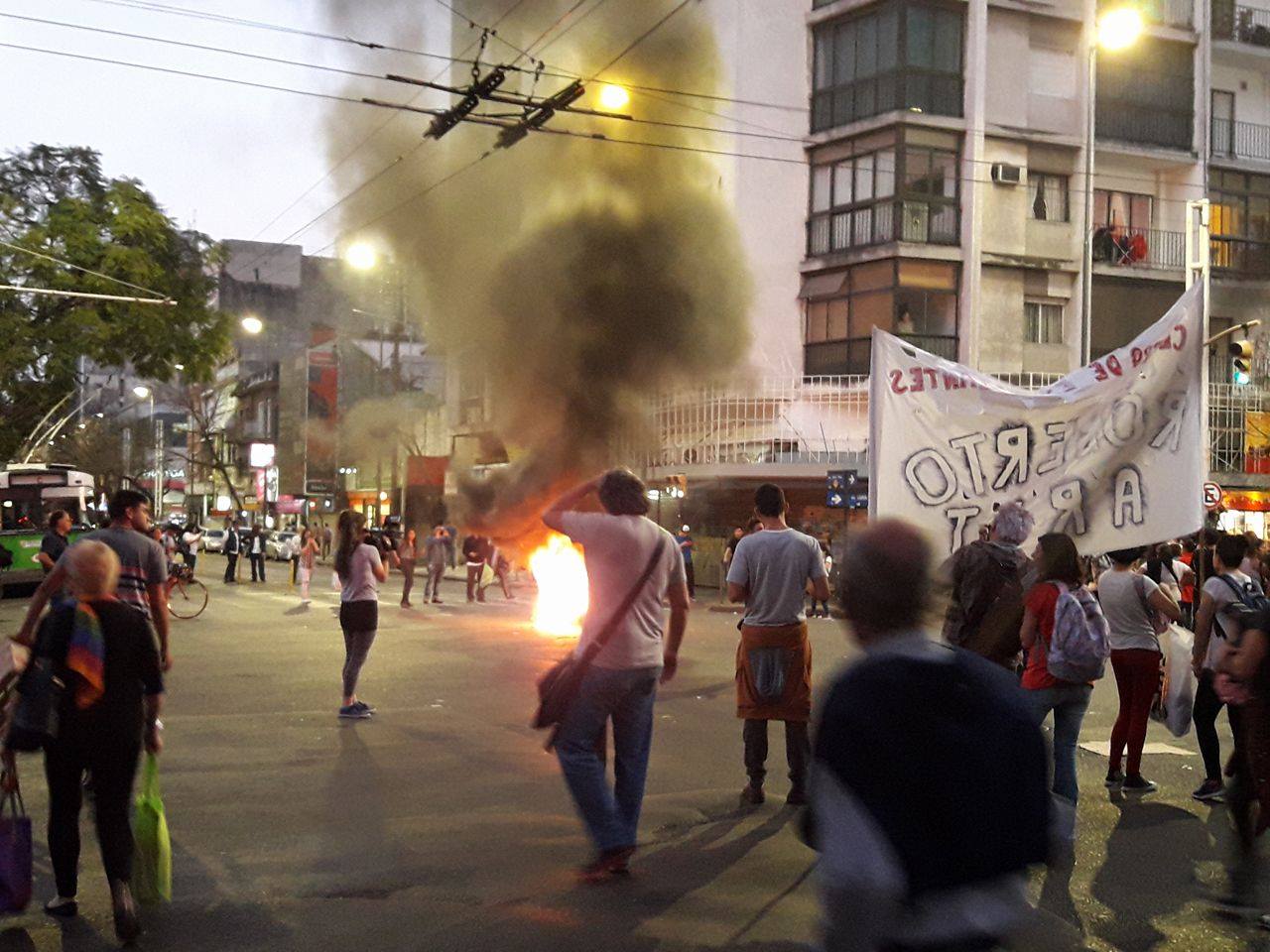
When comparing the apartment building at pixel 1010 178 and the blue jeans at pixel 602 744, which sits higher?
the apartment building at pixel 1010 178

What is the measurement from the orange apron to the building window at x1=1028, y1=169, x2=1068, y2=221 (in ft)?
79.5

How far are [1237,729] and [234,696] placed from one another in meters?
7.71

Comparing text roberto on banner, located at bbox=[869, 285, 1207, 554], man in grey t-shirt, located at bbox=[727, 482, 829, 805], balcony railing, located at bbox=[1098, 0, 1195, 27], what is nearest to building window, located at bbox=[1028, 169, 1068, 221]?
balcony railing, located at bbox=[1098, 0, 1195, 27]

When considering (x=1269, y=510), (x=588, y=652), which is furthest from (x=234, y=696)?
(x=1269, y=510)

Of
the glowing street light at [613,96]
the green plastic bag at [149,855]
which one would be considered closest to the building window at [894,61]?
the glowing street light at [613,96]

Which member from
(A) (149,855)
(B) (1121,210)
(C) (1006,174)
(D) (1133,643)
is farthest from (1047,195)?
(A) (149,855)

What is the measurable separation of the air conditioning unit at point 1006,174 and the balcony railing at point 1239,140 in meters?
5.52

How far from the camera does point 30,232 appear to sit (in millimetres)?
23312

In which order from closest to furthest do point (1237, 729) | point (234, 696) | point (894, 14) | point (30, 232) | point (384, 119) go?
point (1237, 729) < point (234, 696) < point (384, 119) < point (30, 232) < point (894, 14)

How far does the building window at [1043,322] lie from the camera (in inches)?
1128

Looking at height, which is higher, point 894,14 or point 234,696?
point 894,14

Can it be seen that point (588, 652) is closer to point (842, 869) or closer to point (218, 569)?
point (842, 869)

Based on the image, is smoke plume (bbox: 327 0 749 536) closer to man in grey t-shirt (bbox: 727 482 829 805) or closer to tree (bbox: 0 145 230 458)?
tree (bbox: 0 145 230 458)

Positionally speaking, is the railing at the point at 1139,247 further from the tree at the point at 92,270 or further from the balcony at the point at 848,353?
the tree at the point at 92,270
